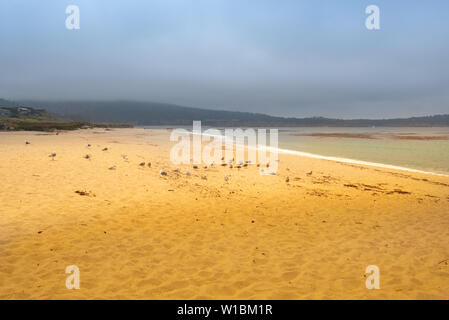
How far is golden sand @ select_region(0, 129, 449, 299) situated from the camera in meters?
4.97

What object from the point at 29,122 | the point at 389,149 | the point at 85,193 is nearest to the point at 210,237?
the point at 85,193

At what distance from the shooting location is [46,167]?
43.5ft

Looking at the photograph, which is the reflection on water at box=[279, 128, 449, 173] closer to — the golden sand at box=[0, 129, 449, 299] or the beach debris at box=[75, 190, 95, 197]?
the golden sand at box=[0, 129, 449, 299]

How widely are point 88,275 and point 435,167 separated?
1017 inches

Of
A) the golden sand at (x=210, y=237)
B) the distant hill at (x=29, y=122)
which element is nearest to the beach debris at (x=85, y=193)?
the golden sand at (x=210, y=237)

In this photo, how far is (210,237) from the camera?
726cm

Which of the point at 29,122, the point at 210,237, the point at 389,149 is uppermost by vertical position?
the point at 29,122

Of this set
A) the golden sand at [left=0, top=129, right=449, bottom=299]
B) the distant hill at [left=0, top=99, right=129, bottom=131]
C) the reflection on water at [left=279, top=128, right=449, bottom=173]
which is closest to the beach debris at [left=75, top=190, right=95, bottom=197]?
the golden sand at [left=0, top=129, right=449, bottom=299]

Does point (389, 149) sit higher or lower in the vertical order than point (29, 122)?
lower

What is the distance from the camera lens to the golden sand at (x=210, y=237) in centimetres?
497

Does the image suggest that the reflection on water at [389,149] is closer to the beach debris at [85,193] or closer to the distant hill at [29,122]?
the beach debris at [85,193]

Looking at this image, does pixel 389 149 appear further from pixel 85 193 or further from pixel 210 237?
pixel 85 193
